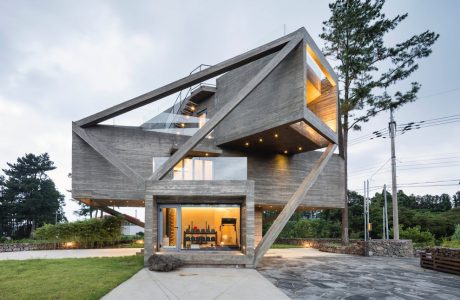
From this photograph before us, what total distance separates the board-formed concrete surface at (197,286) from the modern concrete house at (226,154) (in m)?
1.71

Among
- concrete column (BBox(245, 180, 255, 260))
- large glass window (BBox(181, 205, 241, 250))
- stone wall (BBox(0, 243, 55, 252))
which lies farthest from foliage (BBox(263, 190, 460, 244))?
stone wall (BBox(0, 243, 55, 252))

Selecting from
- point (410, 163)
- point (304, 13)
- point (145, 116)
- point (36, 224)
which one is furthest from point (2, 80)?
point (304, 13)

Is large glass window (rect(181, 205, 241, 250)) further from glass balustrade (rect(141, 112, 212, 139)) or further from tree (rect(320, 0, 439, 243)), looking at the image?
tree (rect(320, 0, 439, 243))

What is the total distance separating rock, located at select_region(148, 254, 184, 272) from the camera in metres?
9.74

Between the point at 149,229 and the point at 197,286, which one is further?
the point at 149,229

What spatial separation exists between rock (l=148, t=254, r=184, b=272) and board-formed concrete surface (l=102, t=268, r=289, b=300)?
0.87ft

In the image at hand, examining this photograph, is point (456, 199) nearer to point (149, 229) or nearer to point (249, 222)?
point (249, 222)

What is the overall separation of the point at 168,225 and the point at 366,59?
18.0m

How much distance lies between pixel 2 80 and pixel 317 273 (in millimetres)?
40964

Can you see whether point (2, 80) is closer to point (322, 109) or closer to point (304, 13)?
point (322, 109)

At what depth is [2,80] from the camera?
35719 millimetres

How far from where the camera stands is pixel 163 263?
9.86 meters

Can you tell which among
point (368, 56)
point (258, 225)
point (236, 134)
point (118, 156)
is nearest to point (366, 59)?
point (368, 56)

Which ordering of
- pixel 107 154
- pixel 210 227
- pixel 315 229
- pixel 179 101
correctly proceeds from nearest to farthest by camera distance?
A: pixel 210 227 → pixel 107 154 → pixel 179 101 → pixel 315 229
